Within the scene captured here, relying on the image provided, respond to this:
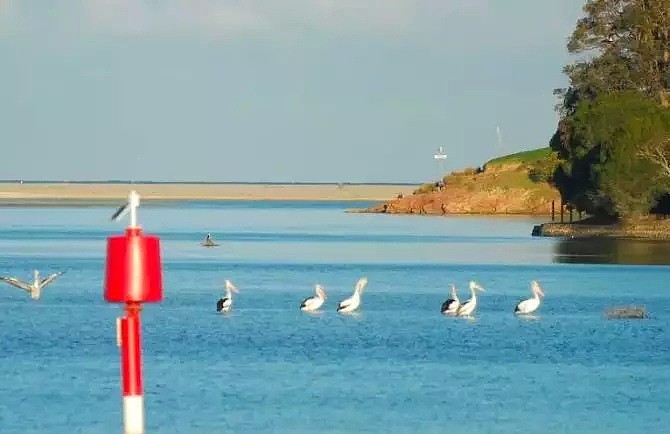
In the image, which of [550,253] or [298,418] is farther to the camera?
[550,253]

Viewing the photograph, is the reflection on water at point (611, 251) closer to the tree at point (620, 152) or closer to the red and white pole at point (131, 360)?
the tree at point (620, 152)

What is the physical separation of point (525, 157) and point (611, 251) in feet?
277

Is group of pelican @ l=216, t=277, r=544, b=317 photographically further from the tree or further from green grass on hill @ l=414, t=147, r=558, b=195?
green grass on hill @ l=414, t=147, r=558, b=195

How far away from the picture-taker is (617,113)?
88.1 m

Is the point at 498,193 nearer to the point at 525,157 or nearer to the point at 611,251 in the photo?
the point at 525,157

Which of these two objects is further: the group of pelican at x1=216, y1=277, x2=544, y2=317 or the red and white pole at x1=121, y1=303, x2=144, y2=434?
the group of pelican at x1=216, y1=277, x2=544, y2=317

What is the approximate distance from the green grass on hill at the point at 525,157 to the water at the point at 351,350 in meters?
82.0

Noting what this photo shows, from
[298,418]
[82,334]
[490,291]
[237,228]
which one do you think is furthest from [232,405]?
[237,228]

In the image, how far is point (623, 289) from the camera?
57.1 meters

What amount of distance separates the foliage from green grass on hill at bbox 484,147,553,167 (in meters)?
52.6

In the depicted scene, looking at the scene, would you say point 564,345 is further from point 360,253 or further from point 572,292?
point 360,253

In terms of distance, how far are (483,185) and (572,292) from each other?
99978 millimetres

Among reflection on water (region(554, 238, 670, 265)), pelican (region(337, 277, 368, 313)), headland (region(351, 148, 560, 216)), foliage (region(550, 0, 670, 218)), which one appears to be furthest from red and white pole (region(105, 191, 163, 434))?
headland (region(351, 148, 560, 216))

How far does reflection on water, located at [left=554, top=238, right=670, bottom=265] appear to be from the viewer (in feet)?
238
